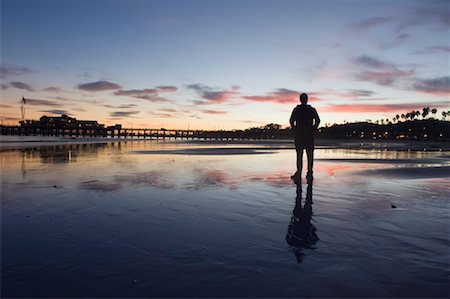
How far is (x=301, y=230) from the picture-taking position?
419cm

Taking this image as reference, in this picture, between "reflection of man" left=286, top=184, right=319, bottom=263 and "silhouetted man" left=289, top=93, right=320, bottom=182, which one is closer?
"reflection of man" left=286, top=184, right=319, bottom=263

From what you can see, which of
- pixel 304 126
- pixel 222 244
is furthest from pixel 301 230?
pixel 304 126

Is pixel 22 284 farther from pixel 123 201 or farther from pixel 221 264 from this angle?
pixel 123 201

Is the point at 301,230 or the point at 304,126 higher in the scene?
the point at 304,126

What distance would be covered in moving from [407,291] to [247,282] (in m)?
1.29

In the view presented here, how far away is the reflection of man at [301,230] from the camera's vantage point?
3.59m

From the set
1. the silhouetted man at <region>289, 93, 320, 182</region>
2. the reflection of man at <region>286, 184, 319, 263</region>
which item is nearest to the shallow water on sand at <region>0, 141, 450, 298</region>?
the reflection of man at <region>286, 184, 319, 263</region>

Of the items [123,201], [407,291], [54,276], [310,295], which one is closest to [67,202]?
[123,201]

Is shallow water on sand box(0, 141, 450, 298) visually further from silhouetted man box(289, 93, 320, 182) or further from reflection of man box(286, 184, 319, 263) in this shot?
silhouetted man box(289, 93, 320, 182)

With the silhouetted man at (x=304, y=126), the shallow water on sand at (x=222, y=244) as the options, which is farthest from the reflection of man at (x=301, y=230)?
the silhouetted man at (x=304, y=126)

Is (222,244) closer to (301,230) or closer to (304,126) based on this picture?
(301,230)

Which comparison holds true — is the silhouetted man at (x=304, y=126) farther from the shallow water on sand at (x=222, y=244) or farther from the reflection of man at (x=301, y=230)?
the reflection of man at (x=301, y=230)

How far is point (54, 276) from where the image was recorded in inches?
109

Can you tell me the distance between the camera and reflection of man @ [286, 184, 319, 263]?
3.59 metres
